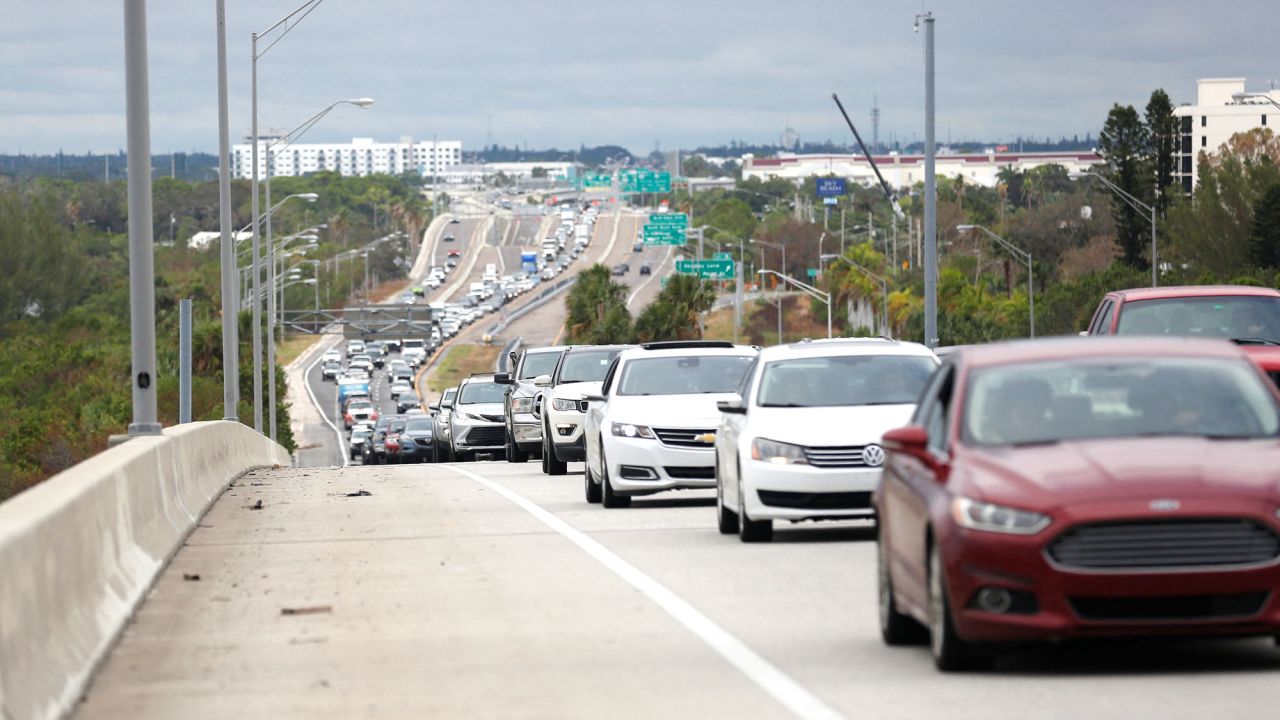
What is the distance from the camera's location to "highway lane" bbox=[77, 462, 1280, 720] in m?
9.09

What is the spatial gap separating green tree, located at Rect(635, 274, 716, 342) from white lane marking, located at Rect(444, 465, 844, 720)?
8244 centimetres

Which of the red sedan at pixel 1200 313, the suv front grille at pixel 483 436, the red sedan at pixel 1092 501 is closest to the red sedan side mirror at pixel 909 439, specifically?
the red sedan at pixel 1092 501

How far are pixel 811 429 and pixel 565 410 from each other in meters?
12.8

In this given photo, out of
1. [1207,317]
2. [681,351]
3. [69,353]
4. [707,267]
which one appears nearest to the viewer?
[1207,317]

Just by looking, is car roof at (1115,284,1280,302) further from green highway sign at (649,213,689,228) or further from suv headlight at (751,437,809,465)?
green highway sign at (649,213,689,228)

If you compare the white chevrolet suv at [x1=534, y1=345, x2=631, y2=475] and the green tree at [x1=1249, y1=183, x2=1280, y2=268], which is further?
the green tree at [x1=1249, y1=183, x2=1280, y2=268]

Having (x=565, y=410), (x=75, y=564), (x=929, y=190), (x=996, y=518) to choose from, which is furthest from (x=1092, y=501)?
(x=929, y=190)

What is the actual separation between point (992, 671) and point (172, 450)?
37.2 feet

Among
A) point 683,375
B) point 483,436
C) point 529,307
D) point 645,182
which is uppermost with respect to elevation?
point 645,182

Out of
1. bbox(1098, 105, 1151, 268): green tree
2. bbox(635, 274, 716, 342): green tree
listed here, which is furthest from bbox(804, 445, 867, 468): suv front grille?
bbox(1098, 105, 1151, 268): green tree

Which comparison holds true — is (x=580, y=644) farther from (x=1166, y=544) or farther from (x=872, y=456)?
(x=872, y=456)

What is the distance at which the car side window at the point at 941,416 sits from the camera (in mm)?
10133

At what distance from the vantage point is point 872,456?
16.3m

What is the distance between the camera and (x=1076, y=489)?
902cm
